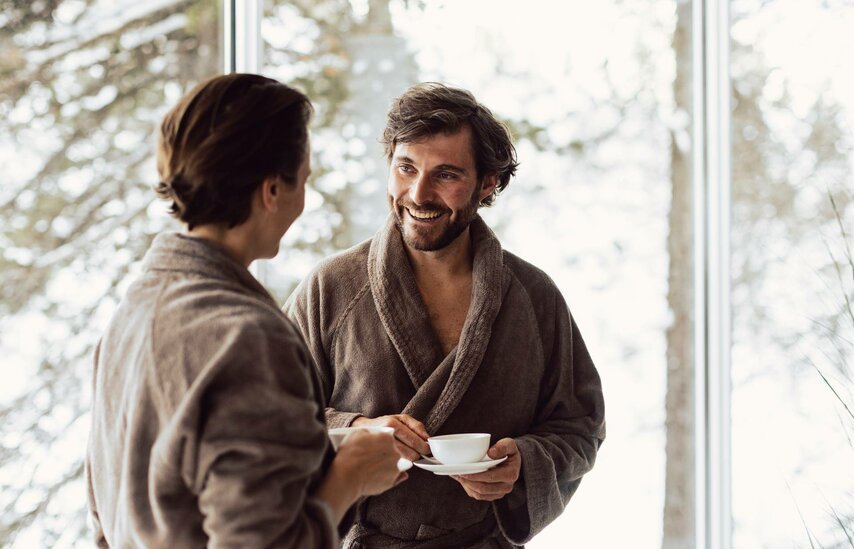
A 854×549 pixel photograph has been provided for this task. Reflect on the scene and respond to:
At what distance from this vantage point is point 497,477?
1.79m

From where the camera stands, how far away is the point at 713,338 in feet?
11.0

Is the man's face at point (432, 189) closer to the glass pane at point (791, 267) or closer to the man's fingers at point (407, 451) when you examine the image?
the man's fingers at point (407, 451)

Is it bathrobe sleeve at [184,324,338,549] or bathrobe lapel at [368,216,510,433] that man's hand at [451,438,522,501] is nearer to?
bathrobe lapel at [368,216,510,433]

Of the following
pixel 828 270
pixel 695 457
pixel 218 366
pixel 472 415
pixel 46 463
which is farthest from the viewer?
pixel 695 457

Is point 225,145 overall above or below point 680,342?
above

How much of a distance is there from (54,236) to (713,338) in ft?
7.53

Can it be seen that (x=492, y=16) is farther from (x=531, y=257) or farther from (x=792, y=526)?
(x=792, y=526)

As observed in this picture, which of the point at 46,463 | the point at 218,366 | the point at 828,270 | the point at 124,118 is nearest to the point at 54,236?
the point at 124,118

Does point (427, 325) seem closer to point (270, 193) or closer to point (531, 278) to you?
point (531, 278)

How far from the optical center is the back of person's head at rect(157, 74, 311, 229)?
1195 millimetres

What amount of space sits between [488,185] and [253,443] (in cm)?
117

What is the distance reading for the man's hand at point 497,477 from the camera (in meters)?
1.78

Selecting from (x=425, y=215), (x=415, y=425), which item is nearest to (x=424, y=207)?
(x=425, y=215)

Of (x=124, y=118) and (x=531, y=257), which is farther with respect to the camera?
(x=531, y=257)
